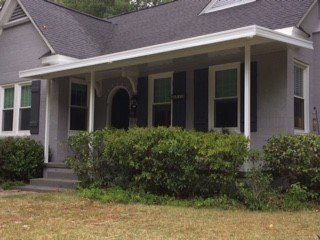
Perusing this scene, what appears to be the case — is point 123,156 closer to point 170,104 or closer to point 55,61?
point 170,104

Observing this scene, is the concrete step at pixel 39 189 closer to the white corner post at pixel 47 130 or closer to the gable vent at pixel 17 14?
the white corner post at pixel 47 130

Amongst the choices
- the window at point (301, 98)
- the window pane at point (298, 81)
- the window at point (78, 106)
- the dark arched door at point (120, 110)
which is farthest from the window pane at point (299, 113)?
the window at point (78, 106)

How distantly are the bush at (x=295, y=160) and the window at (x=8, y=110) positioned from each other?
926cm

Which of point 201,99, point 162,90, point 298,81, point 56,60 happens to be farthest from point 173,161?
point 56,60

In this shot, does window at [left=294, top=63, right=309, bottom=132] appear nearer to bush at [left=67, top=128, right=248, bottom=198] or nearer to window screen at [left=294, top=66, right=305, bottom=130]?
window screen at [left=294, top=66, right=305, bottom=130]

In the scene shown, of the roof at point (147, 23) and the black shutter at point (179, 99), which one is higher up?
the roof at point (147, 23)

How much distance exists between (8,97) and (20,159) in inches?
137

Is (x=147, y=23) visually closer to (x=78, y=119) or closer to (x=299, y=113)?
(x=78, y=119)

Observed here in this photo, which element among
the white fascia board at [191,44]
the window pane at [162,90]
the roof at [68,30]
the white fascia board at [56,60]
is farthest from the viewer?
the roof at [68,30]

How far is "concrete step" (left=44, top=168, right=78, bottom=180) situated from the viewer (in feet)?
40.3

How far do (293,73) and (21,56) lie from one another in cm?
881

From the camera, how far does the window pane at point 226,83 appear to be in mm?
11492

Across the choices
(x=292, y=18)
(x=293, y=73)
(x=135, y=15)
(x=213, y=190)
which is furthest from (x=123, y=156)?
(x=135, y=15)

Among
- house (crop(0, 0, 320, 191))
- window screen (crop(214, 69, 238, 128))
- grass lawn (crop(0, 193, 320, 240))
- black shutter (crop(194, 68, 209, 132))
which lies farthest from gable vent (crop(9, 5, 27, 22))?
grass lawn (crop(0, 193, 320, 240))
